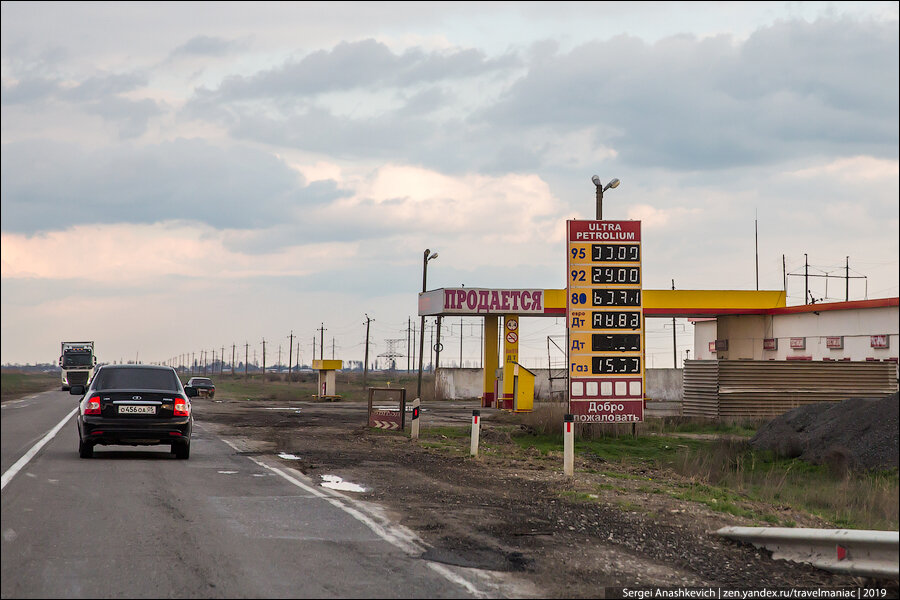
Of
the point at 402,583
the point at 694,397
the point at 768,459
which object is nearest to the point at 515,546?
the point at 402,583

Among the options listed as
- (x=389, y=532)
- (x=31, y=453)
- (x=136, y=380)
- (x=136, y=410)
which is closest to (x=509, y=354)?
(x=136, y=380)

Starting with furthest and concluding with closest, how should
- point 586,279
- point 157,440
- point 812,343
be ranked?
point 812,343, point 586,279, point 157,440

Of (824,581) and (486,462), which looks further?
(486,462)

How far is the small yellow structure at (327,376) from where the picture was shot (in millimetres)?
55656

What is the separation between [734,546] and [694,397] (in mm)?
25624

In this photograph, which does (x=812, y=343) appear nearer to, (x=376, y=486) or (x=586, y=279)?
(x=586, y=279)

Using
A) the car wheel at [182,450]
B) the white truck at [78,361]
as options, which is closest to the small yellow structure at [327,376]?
the white truck at [78,361]

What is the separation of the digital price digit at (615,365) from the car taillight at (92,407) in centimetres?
1261

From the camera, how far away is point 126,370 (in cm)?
1653

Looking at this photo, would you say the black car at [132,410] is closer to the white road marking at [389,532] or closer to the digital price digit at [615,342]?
the white road marking at [389,532]

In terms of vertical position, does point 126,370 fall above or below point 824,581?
above

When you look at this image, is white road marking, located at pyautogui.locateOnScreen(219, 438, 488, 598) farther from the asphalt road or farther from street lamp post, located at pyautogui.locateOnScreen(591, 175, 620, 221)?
street lamp post, located at pyautogui.locateOnScreen(591, 175, 620, 221)

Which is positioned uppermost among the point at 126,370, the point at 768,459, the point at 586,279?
the point at 586,279

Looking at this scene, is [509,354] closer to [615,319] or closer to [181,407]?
[615,319]
